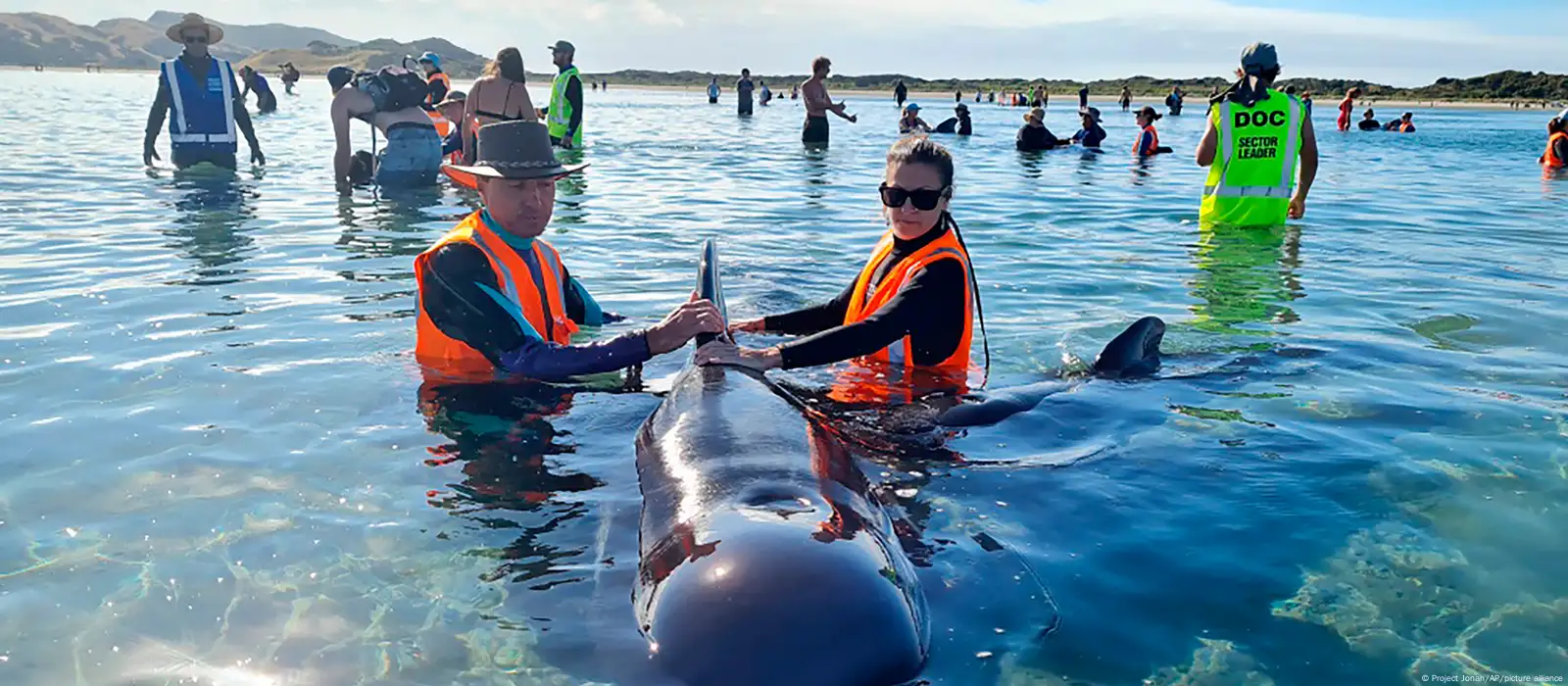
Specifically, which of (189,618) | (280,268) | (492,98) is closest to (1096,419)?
(189,618)

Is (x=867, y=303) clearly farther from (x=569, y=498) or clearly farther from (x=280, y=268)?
(x=280, y=268)

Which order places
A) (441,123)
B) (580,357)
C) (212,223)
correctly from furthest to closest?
(441,123) → (212,223) → (580,357)

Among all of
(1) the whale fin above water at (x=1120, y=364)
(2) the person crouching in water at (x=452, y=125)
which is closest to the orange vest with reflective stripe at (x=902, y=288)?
(1) the whale fin above water at (x=1120, y=364)

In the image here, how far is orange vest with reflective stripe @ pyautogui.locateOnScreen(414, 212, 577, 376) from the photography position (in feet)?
18.1

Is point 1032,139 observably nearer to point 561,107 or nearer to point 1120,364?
point 561,107

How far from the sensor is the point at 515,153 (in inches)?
217

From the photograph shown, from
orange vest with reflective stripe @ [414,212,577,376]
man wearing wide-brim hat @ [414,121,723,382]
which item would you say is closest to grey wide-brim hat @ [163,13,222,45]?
orange vest with reflective stripe @ [414,212,577,376]

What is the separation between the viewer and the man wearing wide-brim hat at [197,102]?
14.5 m

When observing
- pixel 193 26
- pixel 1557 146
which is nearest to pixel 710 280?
pixel 193 26

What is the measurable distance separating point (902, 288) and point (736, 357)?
3.79 feet

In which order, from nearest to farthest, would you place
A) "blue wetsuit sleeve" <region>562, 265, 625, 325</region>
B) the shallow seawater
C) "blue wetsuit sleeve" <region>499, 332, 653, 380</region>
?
the shallow seawater < "blue wetsuit sleeve" <region>499, 332, 653, 380</region> < "blue wetsuit sleeve" <region>562, 265, 625, 325</region>

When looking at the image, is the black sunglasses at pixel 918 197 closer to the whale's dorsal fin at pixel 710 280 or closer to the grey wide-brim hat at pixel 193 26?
the whale's dorsal fin at pixel 710 280

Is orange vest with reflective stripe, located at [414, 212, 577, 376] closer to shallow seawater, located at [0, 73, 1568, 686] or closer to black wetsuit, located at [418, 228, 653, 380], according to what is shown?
black wetsuit, located at [418, 228, 653, 380]

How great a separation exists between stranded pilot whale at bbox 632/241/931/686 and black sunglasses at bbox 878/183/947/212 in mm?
1940
